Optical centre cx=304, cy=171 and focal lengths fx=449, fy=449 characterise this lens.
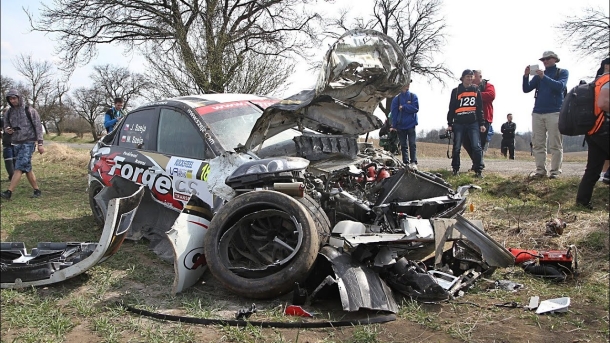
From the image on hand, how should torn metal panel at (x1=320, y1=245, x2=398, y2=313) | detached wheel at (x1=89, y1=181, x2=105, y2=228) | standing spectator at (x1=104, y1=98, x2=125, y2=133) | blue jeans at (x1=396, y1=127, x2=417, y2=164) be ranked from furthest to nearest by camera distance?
standing spectator at (x1=104, y1=98, x2=125, y2=133) → blue jeans at (x1=396, y1=127, x2=417, y2=164) → detached wheel at (x1=89, y1=181, x2=105, y2=228) → torn metal panel at (x1=320, y1=245, x2=398, y2=313)

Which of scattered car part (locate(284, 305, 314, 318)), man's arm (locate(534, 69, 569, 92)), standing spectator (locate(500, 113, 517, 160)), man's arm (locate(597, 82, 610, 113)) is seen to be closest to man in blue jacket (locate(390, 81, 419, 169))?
man's arm (locate(534, 69, 569, 92))

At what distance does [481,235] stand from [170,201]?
3042 mm

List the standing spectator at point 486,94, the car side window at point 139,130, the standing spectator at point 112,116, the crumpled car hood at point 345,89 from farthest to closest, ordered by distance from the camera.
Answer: the standing spectator at point 112,116 < the standing spectator at point 486,94 < the car side window at point 139,130 < the crumpled car hood at point 345,89

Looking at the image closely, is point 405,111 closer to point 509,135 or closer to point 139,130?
point 139,130

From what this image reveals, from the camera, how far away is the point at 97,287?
388cm

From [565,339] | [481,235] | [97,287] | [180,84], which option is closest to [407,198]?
[481,235]

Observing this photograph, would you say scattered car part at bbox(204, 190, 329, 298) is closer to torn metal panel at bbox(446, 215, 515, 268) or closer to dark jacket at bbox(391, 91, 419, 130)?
torn metal panel at bbox(446, 215, 515, 268)

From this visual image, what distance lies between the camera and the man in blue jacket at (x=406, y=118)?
8.48 m

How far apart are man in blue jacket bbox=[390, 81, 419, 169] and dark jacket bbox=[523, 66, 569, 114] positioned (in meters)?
2.03

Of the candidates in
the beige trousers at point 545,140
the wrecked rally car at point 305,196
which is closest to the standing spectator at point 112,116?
the wrecked rally car at point 305,196

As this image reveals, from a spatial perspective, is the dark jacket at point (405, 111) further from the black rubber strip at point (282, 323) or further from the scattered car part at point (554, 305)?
the black rubber strip at point (282, 323)

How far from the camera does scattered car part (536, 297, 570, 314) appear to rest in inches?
123

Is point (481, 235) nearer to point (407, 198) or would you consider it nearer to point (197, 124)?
point (407, 198)

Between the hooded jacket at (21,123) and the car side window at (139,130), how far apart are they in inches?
132
